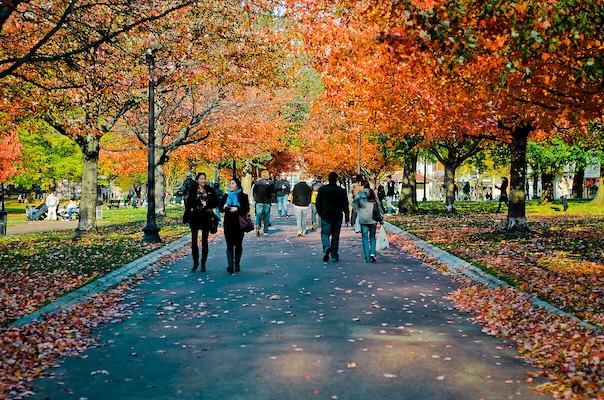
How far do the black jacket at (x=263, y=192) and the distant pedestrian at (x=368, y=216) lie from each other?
713 centimetres

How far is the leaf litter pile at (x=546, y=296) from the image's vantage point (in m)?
6.48

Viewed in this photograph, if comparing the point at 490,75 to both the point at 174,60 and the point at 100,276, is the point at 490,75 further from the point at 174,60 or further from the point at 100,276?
the point at 174,60

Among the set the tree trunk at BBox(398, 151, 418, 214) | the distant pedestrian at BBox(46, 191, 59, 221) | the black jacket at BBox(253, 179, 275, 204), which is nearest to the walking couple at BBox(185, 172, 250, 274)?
the black jacket at BBox(253, 179, 275, 204)

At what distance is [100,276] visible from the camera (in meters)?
12.8

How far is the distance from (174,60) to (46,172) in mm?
42568

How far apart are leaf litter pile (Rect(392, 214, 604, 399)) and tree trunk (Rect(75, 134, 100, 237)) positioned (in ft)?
33.7

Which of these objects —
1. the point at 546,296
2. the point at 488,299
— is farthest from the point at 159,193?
the point at 546,296

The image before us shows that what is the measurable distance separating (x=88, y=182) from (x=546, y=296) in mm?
17113

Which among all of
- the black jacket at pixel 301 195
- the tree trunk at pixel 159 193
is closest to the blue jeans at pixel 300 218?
the black jacket at pixel 301 195

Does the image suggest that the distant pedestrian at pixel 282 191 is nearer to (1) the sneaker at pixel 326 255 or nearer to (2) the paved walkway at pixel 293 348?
(1) the sneaker at pixel 326 255

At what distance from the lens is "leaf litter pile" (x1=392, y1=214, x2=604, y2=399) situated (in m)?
6.48

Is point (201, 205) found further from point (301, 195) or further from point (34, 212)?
point (34, 212)

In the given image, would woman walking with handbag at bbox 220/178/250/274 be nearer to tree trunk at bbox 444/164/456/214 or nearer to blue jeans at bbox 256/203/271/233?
blue jeans at bbox 256/203/271/233

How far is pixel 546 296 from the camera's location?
33.8 ft
